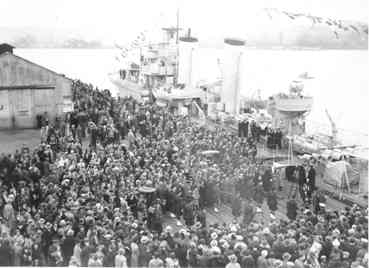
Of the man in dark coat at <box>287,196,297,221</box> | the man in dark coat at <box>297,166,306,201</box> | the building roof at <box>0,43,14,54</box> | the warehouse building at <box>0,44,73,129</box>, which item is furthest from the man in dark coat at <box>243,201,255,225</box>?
the building roof at <box>0,43,14,54</box>

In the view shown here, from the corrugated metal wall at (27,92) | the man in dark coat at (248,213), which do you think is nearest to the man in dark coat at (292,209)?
the man in dark coat at (248,213)

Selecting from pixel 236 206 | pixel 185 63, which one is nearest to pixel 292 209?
pixel 236 206

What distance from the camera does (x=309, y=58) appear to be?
25.5 metres

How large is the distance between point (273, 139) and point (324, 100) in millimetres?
14463

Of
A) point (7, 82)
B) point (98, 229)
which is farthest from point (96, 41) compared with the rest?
point (98, 229)

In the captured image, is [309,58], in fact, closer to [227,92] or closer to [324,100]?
[324,100]

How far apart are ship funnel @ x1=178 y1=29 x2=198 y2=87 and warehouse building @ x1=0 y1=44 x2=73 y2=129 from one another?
733cm

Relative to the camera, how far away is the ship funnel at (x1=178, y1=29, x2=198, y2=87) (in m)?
19.3

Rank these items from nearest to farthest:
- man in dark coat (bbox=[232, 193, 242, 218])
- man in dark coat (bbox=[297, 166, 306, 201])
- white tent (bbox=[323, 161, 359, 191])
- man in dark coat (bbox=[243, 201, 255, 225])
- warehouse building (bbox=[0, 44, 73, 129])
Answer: man in dark coat (bbox=[243, 201, 255, 225]) < man in dark coat (bbox=[232, 193, 242, 218]) < man in dark coat (bbox=[297, 166, 306, 201]) < white tent (bbox=[323, 161, 359, 191]) < warehouse building (bbox=[0, 44, 73, 129])

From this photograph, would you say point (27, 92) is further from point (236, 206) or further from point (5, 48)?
point (236, 206)

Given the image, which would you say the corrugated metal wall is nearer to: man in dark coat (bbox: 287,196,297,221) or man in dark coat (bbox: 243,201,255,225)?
man in dark coat (bbox: 243,201,255,225)

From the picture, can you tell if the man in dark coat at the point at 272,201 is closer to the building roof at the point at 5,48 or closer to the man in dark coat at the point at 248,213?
the man in dark coat at the point at 248,213

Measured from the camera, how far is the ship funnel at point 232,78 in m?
15.5

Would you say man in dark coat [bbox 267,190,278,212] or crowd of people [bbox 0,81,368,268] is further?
man in dark coat [bbox 267,190,278,212]
